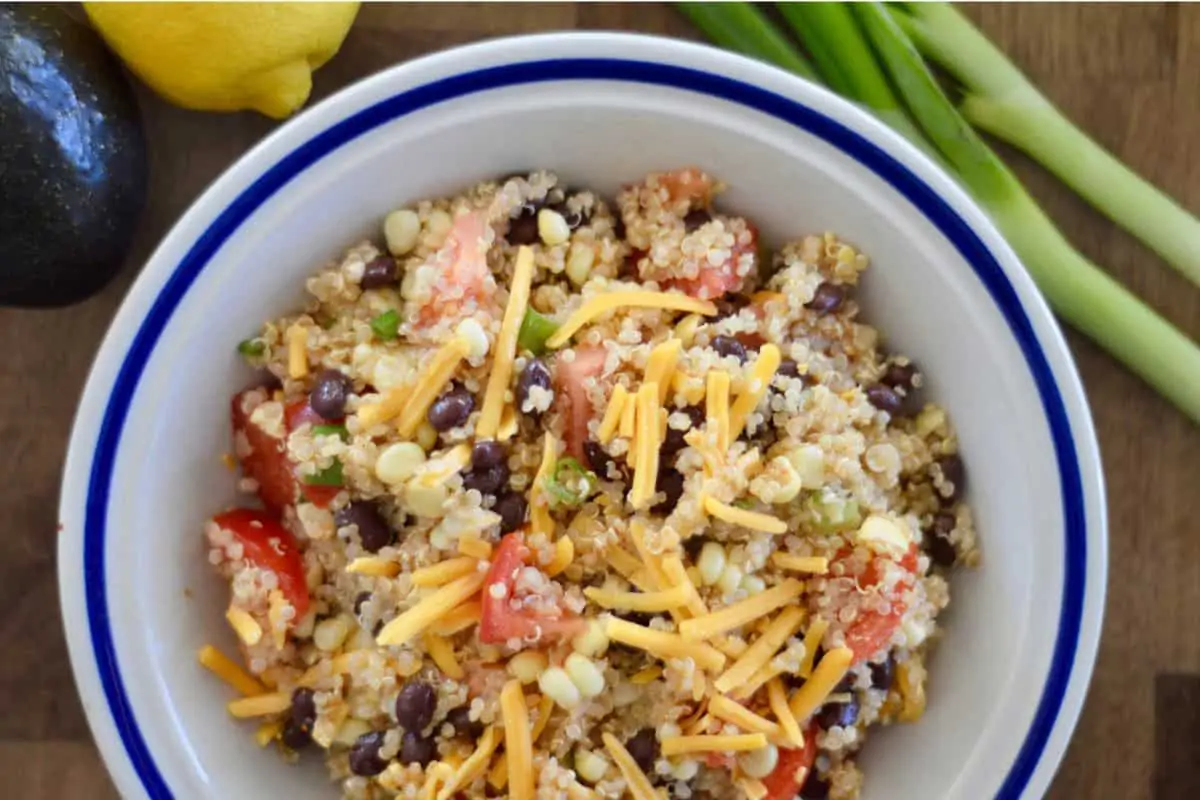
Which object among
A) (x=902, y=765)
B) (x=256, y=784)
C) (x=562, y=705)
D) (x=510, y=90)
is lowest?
(x=256, y=784)

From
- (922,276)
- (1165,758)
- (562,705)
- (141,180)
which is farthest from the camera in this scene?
(1165,758)

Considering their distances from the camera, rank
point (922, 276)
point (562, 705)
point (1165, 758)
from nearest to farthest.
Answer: point (562, 705) → point (922, 276) → point (1165, 758)

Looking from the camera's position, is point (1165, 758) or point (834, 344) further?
point (1165, 758)


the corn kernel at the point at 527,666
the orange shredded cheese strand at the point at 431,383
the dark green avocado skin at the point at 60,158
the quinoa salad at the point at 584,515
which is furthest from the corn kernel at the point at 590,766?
the dark green avocado skin at the point at 60,158

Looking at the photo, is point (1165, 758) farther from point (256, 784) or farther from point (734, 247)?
point (256, 784)

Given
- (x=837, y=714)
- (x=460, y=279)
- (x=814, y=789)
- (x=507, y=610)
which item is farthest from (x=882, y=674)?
(x=460, y=279)

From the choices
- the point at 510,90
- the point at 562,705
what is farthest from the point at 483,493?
the point at 510,90
